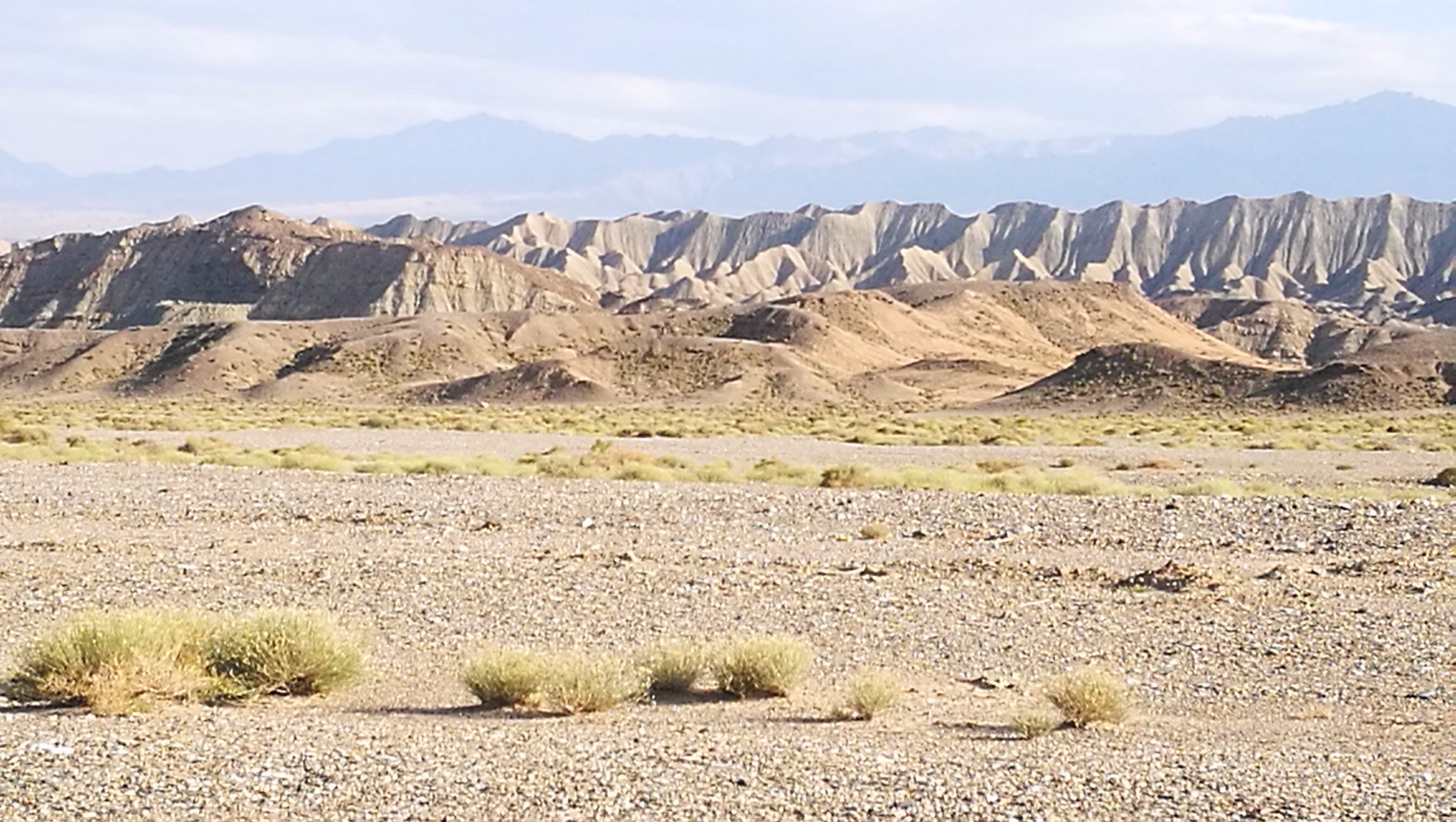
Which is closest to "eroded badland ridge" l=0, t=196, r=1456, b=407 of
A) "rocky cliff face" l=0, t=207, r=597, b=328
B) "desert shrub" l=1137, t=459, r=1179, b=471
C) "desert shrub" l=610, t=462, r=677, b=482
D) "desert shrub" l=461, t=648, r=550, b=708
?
"rocky cliff face" l=0, t=207, r=597, b=328

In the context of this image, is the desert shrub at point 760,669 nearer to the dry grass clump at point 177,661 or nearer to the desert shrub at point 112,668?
the dry grass clump at point 177,661

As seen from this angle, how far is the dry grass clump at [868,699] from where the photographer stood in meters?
10.2

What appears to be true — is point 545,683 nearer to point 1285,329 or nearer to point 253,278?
point 1285,329

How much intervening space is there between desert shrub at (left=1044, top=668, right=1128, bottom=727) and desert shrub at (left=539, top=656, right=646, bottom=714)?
9.37 ft

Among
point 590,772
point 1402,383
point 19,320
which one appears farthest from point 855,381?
point 19,320

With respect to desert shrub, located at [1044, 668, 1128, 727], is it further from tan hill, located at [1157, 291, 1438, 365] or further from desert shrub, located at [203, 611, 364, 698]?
tan hill, located at [1157, 291, 1438, 365]

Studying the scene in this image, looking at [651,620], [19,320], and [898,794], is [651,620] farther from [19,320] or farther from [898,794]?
[19,320]

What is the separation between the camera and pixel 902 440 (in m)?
51.2

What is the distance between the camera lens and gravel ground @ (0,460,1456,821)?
7.76 m

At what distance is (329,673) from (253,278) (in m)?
149

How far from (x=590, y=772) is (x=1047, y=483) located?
21593 mm

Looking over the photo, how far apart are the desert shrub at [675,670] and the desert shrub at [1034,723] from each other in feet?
7.61

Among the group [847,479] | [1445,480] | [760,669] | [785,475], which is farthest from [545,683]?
[1445,480]

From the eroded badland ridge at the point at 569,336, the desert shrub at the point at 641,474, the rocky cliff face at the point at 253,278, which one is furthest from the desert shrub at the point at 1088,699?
the rocky cliff face at the point at 253,278
